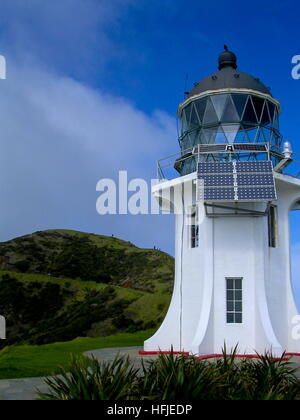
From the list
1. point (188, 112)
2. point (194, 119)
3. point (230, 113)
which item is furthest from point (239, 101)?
point (188, 112)

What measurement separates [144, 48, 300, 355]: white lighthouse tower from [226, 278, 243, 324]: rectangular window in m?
0.03

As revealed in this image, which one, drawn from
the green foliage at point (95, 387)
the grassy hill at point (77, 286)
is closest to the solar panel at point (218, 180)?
the green foliage at point (95, 387)

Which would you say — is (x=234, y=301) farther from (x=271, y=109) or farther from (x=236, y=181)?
(x=271, y=109)

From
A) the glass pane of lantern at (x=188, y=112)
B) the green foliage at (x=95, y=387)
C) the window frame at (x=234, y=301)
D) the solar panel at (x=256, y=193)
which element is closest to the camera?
the green foliage at (x=95, y=387)

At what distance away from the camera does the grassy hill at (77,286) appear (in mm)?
36875

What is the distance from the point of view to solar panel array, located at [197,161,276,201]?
52.0 ft

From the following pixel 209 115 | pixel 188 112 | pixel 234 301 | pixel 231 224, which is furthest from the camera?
pixel 188 112

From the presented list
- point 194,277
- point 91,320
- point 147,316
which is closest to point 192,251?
point 194,277

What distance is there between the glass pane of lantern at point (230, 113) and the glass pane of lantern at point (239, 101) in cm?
12

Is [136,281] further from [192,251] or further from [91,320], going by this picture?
[192,251]

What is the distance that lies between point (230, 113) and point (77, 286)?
41954 mm

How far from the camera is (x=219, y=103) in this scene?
58.6ft

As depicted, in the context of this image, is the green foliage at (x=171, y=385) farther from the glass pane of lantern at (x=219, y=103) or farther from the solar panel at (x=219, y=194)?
the glass pane of lantern at (x=219, y=103)

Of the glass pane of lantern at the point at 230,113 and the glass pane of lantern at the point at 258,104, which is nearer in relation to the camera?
the glass pane of lantern at the point at 230,113
